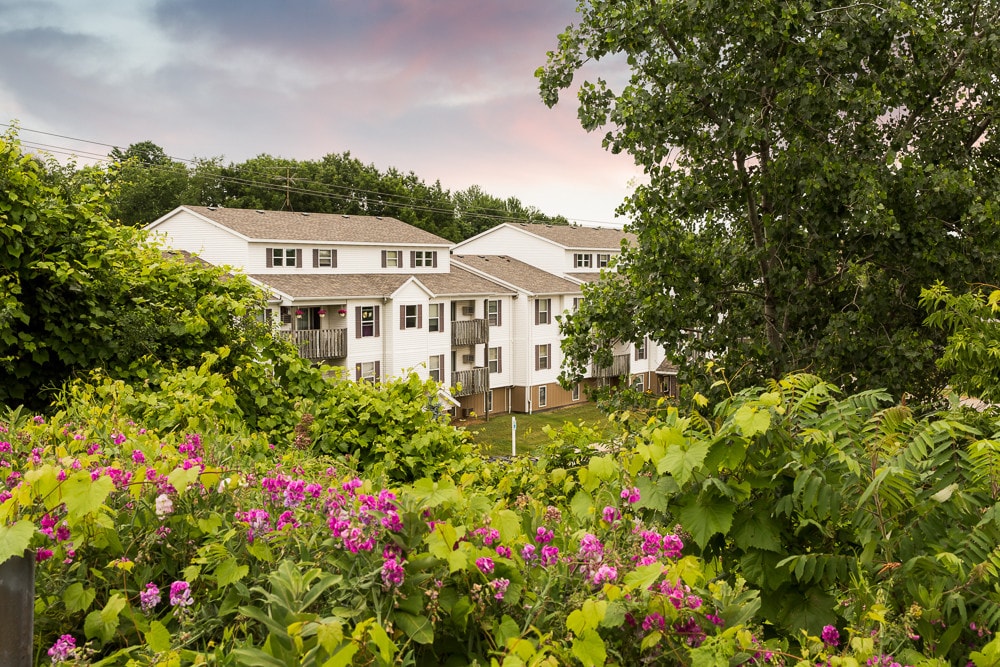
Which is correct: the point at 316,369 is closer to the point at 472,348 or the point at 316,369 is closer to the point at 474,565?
the point at 474,565

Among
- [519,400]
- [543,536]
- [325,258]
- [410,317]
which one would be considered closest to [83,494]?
[543,536]

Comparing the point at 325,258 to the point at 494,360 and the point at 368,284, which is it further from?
the point at 494,360

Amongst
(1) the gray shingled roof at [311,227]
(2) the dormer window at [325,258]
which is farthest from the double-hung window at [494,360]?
(2) the dormer window at [325,258]

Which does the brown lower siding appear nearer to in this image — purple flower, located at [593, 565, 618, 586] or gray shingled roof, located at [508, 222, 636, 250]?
gray shingled roof, located at [508, 222, 636, 250]

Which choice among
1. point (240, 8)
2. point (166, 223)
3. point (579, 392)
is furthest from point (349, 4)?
point (579, 392)

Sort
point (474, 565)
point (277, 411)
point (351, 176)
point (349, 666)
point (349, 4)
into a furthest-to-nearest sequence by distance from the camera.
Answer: point (351, 176)
point (349, 4)
point (277, 411)
point (474, 565)
point (349, 666)

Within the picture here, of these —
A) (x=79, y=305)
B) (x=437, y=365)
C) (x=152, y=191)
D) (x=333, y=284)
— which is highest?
(x=152, y=191)

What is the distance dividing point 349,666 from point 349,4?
62.7 feet

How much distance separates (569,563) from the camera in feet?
7.16

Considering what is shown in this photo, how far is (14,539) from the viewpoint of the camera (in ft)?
5.90

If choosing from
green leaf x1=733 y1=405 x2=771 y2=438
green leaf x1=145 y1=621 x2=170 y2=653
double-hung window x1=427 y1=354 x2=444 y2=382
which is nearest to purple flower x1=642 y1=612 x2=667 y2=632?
green leaf x1=733 y1=405 x2=771 y2=438

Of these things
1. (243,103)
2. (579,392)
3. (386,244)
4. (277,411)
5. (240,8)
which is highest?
(243,103)

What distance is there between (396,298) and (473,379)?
6689mm

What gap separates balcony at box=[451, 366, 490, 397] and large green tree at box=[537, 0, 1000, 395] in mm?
25976
